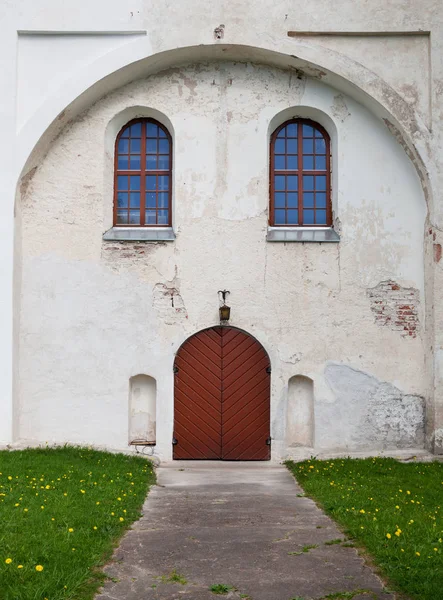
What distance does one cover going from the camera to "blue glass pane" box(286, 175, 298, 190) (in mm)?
13336

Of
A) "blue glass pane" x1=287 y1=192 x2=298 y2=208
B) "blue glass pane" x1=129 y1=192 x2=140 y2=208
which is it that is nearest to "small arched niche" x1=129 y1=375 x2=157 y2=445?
"blue glass pane" x1=129 y1=192 x2=140 y2=208

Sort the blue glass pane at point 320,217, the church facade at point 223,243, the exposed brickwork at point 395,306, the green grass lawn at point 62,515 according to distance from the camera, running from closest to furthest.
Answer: the green grass lawn at point 62,515, the church facade at point 223,243, the exposed brickwork at point 395,306, the blue glass pane at point 320,217

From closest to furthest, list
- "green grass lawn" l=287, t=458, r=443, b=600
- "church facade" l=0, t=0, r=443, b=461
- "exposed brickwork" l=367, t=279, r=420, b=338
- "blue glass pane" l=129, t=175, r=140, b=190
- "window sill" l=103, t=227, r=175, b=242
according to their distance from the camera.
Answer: "green grass lawn" l=287, t=458, r=443, b=600
"church facade" l=0, t=0, r=443, b=461
"exposed brickwork" l=367, t=279, r=420, b=338
"window sill" l=103, t=227, r=175, b=242
"blue glass pane" l=129, t=175, r=140, b=190

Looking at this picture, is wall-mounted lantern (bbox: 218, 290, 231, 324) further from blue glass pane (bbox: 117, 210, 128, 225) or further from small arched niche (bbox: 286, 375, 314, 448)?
blue glass pane (bbox: 117, 210, 128, 225)

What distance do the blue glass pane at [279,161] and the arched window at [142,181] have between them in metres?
1.93

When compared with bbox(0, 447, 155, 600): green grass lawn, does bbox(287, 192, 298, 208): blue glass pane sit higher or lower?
higher

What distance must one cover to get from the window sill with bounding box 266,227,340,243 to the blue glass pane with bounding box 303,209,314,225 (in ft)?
0.55

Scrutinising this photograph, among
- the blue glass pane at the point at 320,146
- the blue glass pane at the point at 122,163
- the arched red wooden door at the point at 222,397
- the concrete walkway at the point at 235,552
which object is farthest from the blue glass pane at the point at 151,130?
the concrete walkway at the point at 235,552

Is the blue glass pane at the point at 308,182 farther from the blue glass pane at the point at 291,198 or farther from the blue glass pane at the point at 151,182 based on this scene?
the blue glass pane at the point at 151,182

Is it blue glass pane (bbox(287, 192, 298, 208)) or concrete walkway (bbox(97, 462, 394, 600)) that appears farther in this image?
blue glass pane (bbox(287, 192, 298, 208))

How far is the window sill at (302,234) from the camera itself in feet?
42.3

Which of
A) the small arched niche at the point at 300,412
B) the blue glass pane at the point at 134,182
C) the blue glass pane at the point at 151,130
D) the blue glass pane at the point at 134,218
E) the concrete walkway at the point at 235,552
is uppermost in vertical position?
the blue glass pane at the point at 151,130

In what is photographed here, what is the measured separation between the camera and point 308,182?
13.3m

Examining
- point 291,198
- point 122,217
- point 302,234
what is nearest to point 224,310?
point 302,234
